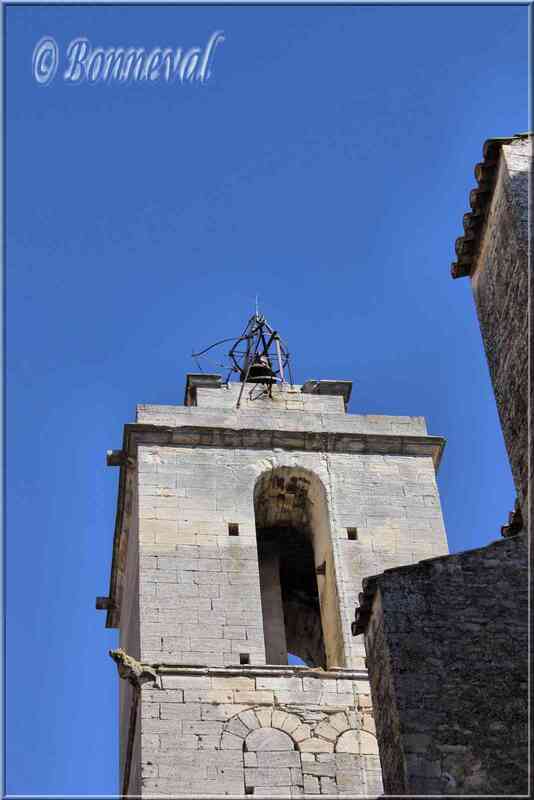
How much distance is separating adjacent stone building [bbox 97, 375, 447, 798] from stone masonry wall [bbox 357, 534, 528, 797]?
4.06m

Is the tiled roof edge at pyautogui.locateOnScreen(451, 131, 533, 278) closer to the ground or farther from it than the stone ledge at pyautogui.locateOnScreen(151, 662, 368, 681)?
farther from it

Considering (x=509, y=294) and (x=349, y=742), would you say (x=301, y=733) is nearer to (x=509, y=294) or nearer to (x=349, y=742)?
(x=349, y=742)

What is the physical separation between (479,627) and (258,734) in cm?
485

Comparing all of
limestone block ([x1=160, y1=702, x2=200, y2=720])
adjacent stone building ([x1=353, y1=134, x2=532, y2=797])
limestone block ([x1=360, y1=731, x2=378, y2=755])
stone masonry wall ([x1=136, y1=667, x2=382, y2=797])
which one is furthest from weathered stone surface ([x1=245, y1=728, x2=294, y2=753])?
adjacent stone building ([x1=353, y1=134, x2=532, y2=797])

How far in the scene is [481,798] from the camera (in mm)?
11211

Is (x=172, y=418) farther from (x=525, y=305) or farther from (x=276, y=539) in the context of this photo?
(x=525, y=305)

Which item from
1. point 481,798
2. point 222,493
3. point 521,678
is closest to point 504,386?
point 521,678

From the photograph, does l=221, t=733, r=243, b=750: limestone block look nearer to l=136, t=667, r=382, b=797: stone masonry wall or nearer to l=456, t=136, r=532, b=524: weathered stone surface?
l=136, t=667, r=382, b=797: stone masonry wall

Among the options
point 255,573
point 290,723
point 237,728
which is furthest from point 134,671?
point 255,573

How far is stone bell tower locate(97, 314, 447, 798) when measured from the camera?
1636cm

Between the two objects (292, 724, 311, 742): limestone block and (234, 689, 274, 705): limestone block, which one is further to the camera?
(234, 689, 274, 705): limestone block

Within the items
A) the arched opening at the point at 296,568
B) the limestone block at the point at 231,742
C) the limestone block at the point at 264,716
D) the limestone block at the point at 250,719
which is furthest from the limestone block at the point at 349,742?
the arched opening at the point at 296,568

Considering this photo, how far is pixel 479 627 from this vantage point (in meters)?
12.2

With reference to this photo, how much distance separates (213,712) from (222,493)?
315 centimetres
